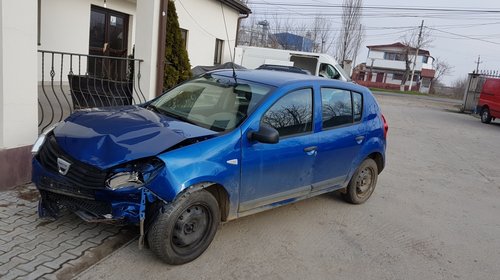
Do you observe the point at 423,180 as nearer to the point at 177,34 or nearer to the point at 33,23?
the point at 177,34

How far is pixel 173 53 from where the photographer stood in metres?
8.27

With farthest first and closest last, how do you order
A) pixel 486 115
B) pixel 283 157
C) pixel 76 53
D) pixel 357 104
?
pixel 486 115, pixel 76 53, pixel 357 104, pixel 283 157

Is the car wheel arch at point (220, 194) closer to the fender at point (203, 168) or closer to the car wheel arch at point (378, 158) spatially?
the fender at point (203, 168)

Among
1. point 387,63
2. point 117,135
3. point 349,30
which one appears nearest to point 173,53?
point 117,135

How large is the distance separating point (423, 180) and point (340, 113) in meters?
3.39

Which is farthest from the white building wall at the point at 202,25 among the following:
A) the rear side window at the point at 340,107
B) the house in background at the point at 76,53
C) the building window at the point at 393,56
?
the building window at the point at 393,56

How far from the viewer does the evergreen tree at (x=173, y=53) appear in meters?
8.02

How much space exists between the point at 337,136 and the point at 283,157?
Answer: 3.16 feet

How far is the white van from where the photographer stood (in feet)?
56.9

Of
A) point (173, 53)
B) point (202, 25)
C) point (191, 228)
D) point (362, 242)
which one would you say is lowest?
point (362, 242)

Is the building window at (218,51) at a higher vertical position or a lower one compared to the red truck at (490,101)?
higher

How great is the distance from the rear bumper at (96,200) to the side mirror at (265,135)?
110cm

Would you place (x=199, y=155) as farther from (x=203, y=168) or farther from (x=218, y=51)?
(x=218, y=51)

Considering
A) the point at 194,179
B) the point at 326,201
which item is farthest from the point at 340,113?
the point at 194,179
